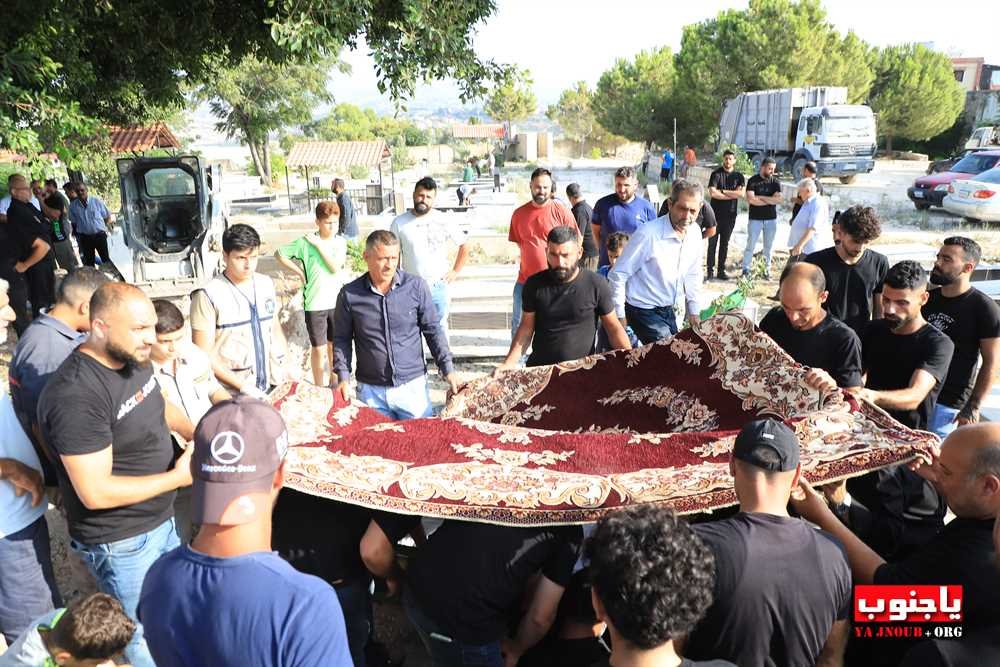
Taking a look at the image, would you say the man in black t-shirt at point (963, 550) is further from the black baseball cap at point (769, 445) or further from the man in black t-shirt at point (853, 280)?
the man in black t-shirt at point (853, 280)

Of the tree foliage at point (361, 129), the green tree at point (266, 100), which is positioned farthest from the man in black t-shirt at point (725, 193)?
the tree foliage at point (361, 129)

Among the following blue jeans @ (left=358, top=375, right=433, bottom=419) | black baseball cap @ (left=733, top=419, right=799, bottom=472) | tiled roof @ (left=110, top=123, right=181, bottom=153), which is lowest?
blue jeans @ (left=358, top=375, right=433, bottom=419)

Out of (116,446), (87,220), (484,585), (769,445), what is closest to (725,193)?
(769,445)

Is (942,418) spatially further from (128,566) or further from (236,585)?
(128,566)

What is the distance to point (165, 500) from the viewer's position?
2.98 meters

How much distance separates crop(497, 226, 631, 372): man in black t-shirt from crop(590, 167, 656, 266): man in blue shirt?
91.4 inches

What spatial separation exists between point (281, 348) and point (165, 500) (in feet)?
13.3

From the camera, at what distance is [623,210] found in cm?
691

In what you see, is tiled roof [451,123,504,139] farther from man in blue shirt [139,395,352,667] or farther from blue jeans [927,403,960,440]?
man in blue shirt [139,395,352,667]

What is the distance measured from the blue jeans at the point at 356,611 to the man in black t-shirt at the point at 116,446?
85 centimetres

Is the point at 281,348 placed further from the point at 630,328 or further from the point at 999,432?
the point at 999,432

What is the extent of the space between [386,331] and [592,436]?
5.23 ft

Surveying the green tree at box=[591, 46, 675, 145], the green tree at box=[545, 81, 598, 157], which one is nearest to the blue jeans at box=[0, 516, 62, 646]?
the green tree at box=[591, 46, 675, 145]

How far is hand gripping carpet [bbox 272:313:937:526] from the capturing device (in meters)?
2.80
